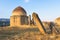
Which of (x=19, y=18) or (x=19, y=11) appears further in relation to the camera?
(x=19, y=18)

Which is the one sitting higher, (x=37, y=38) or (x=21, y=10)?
(x=21, y=10)

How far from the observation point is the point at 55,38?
8.82 meters

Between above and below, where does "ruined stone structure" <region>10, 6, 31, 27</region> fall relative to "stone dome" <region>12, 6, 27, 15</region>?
below

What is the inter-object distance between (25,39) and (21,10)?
109 feet

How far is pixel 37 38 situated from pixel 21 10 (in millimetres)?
33273

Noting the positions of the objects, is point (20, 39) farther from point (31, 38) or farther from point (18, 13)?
point (18, 13)

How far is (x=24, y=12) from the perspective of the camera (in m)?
42.4

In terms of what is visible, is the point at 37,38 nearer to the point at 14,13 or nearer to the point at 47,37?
the point at 47,37

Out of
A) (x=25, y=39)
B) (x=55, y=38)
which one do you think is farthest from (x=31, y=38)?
(x=55, y=38)

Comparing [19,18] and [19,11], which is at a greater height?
[19,11]

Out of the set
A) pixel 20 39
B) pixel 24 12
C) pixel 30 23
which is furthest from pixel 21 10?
pixel 20 39

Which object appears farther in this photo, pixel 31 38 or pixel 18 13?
pixel 18 13

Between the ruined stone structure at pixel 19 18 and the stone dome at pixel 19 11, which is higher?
the stone dome at pixel 19 11

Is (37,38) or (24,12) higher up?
(24,12)
